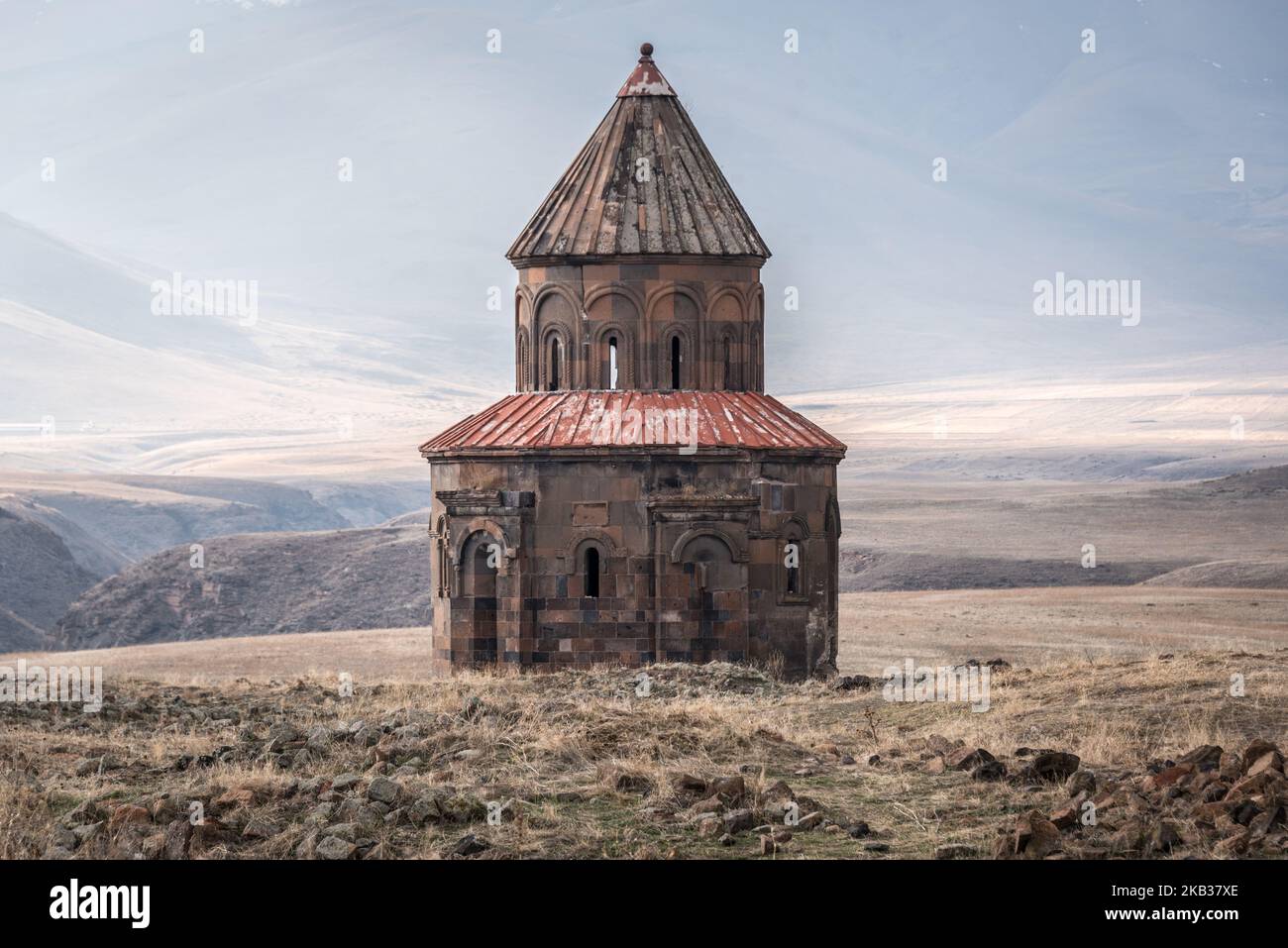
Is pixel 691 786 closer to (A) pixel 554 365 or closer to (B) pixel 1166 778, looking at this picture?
(B) pixel 1166 778

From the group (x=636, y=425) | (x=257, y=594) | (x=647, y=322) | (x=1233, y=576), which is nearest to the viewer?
(x=636, y=425)

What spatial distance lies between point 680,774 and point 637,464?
9879mm

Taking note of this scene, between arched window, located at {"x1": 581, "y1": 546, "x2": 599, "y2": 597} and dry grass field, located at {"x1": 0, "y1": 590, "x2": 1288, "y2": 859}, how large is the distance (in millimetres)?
Result: 1785

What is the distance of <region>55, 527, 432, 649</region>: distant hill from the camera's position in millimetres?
46562

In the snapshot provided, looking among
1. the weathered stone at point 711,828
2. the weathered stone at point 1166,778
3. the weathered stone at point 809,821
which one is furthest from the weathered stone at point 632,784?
the weathered stone at point 1166,778

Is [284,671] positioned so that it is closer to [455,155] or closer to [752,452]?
[752,452]

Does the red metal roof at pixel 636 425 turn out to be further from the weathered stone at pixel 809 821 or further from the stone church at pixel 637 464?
the weathered stone at pixel 809 821

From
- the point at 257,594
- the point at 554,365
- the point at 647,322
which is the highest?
the point at 647,322

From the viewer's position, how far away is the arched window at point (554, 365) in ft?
82.3

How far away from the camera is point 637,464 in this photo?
23.2 meters

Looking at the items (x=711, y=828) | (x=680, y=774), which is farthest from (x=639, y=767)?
(x=711, y=828)

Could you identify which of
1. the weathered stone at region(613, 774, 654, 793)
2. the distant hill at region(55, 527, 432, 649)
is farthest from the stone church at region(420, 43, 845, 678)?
the distant hill at region(55, 527, 432, 649)

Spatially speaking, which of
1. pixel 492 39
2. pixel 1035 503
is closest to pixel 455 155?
pixel 1035 503
